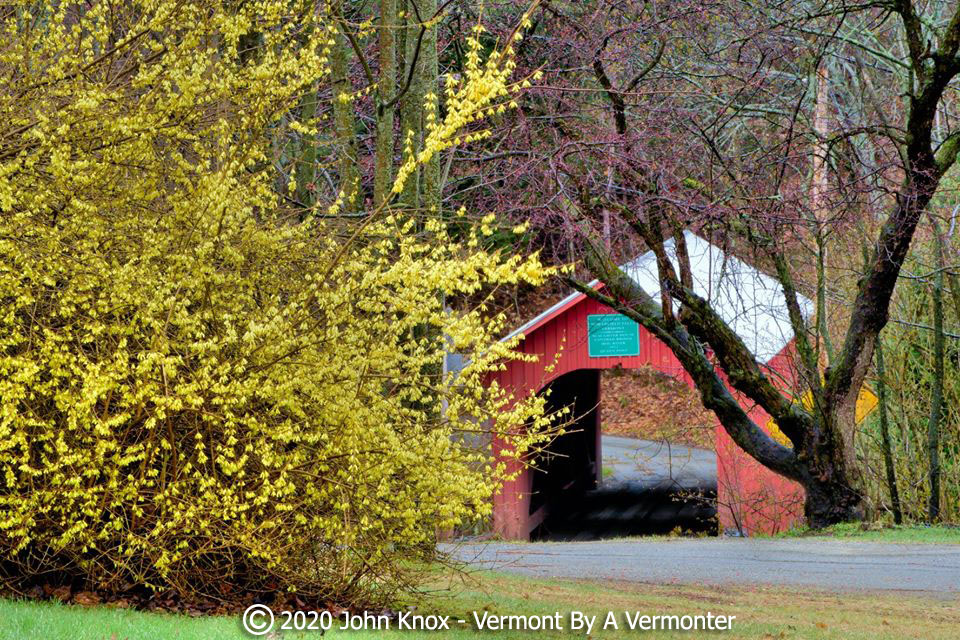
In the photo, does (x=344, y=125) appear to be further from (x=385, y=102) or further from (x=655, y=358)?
(x=655, y=358)

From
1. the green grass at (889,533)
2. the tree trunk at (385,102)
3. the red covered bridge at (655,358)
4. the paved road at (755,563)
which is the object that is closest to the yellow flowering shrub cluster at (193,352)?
the paved road at (755,563)

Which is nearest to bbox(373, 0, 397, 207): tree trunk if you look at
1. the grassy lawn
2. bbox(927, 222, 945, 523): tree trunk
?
the grassy lawn

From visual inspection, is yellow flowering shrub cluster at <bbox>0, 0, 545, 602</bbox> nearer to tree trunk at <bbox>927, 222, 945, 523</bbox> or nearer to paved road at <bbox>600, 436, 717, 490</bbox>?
tree trunk at <bbox>927, 222, 945, 523</bbox>

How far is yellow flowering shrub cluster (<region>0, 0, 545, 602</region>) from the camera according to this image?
261 inches

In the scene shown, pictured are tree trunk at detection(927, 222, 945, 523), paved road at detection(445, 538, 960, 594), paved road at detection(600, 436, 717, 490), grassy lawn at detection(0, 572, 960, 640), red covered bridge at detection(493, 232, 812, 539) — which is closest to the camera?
grassy lawn at detection(0, 572, 960, 640)

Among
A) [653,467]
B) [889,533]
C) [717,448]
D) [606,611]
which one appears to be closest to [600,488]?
[653,467]

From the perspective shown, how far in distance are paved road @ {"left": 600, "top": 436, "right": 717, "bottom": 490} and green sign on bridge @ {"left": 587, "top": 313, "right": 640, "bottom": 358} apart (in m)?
6.61

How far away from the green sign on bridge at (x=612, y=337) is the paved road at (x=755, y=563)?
5.52 metres

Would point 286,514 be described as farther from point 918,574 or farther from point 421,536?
point 918,574

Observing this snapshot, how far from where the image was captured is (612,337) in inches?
786

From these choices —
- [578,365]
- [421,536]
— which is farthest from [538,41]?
[421,536]

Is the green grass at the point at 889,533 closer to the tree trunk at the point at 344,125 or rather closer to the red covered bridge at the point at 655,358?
the red covered bridge at the point at 655,358

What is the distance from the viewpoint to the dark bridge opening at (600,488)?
70.2ft

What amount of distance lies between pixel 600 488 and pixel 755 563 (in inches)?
621
